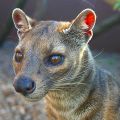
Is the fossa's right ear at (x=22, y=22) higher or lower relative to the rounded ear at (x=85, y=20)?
lower

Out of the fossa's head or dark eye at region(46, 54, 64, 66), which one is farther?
dark eye at region(46, 54, 64, 66)

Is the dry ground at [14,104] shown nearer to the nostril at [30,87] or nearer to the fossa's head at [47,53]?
the fossa's head at [47,53]

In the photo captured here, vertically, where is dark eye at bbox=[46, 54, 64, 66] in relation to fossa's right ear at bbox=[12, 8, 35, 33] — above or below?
below

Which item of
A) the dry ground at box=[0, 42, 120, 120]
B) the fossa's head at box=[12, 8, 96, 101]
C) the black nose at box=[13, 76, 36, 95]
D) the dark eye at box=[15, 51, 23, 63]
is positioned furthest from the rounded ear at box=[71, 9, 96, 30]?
the dry ground at box=[0, 42, 120, 120]

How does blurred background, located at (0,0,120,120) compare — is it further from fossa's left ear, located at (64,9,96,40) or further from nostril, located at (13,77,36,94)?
nostril, located at (13,77,36,94)

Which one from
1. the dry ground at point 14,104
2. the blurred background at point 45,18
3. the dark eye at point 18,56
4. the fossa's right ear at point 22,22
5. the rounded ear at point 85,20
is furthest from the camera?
the blurred background at point 45,18

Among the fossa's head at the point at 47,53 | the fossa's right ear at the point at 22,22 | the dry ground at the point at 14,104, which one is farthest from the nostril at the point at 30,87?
the dry ground at the point at 14,104
